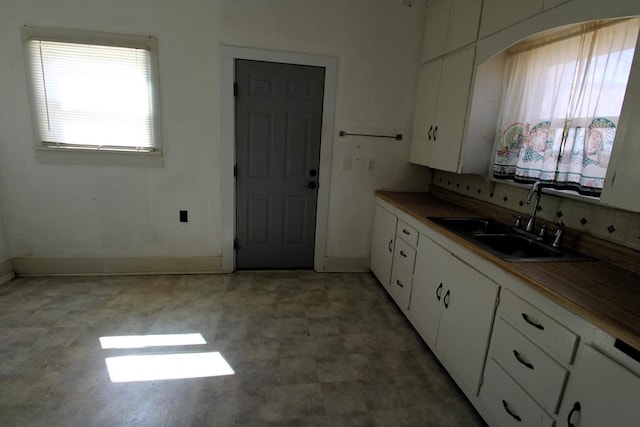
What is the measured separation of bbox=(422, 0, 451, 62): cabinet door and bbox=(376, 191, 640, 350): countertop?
1.89 metres

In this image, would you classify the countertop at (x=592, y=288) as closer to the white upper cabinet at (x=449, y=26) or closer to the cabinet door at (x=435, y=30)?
the white upper cabinet at (x=449, y=26)

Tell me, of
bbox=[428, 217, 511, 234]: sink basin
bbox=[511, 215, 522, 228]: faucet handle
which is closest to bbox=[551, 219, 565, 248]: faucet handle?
bbox=[511, 215, 522, 228]: faucet handle

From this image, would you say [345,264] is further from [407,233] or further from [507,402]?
[507,402]

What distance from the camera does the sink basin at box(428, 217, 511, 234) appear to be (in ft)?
7.47

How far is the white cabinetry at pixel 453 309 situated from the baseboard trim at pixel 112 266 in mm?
2044

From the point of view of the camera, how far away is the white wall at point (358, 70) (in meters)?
2.89

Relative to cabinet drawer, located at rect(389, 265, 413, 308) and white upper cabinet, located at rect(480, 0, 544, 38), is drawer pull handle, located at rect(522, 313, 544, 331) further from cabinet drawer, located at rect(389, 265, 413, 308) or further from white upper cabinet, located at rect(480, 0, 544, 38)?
white upper cabinet, located at rect(480, 0, 544, 38)

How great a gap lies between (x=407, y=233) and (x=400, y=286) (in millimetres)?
466

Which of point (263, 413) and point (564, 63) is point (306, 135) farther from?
point (263, 413)

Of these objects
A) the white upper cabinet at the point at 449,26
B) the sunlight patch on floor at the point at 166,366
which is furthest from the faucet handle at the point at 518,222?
the sunlight patch on floor at the point at 166,366

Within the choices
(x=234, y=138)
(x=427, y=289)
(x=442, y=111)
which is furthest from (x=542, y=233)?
(x=234, y=138)

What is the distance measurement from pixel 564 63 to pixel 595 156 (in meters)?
0.62

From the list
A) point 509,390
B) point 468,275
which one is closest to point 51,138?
point 468,275

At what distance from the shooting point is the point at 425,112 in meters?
3.04
